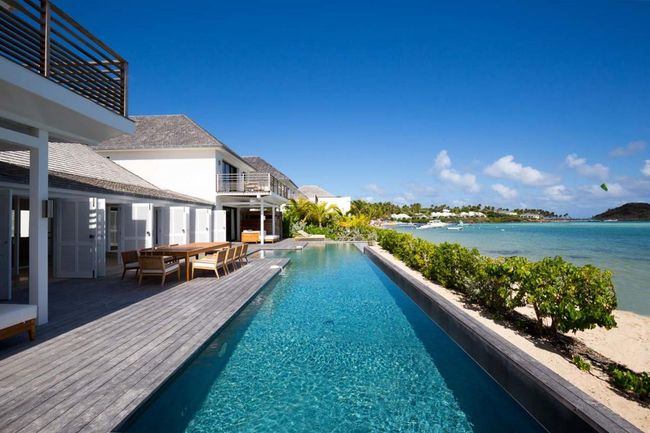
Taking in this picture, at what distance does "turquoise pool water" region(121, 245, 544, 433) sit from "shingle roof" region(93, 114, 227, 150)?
1540 centimetres

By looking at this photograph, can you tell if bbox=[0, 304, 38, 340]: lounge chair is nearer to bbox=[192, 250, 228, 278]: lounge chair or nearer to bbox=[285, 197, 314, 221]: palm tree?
bbox=[192, 250, 228, 278]: lounge chair

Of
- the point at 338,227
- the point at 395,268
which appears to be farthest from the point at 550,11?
the point at 338,227

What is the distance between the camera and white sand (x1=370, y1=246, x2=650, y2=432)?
323 centimetres

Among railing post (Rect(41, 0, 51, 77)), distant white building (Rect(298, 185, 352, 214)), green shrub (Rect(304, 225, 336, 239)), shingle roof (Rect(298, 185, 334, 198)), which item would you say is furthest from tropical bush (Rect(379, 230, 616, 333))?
shingle roof (Rect(298, 185, 334, 198))

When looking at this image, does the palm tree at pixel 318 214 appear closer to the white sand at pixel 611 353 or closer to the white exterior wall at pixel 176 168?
the white exterior wall at pixel 176 168

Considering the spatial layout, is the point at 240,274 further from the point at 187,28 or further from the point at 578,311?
the point at 187,28

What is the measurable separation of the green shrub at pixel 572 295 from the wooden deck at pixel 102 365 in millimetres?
4784

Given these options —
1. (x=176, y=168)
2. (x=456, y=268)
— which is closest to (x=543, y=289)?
(x=456, y=268)

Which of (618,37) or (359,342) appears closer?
(359,342)

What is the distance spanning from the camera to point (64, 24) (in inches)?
209

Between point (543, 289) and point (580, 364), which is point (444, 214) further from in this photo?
point (580, 364)

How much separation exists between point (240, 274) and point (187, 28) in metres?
12.5

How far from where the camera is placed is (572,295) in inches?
179

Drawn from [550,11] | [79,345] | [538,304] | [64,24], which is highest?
[550,11]
